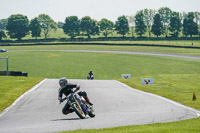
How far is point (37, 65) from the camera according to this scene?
56062mm

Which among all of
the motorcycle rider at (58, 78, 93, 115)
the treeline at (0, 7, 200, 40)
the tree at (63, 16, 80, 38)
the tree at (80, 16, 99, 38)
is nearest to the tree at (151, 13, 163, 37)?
the treeline at (0, 7, 200, 40)

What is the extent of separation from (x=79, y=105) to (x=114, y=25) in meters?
161

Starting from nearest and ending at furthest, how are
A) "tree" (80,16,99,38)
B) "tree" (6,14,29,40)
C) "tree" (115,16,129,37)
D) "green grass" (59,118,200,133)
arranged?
1. "green grass" (59,118,200,133)
2. "tree" (6,14,29,40)
3. "tree" (80,16,99,38)
4. "tree" (115,16,129,37)

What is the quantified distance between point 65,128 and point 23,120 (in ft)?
8.59

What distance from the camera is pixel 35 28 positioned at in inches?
6038

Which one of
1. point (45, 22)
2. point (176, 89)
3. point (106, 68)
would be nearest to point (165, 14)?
point (45, 22)

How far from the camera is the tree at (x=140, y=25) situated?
158000mm

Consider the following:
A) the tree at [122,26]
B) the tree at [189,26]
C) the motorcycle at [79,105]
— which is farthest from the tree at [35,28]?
the motorcycle at [79,105]

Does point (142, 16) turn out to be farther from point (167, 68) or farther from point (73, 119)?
point (73, 119)

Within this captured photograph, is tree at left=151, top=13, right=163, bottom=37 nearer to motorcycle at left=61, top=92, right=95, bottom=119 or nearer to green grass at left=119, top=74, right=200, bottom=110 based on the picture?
green grass at left=119, top=74, right=200, bottom=110

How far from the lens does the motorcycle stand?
41.0 feet

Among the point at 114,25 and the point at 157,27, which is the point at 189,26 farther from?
the point at 114,25

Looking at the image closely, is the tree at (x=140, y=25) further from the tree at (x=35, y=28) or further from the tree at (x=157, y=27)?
the tree at (x=35, y=28)

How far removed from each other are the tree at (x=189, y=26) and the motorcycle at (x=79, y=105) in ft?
479
